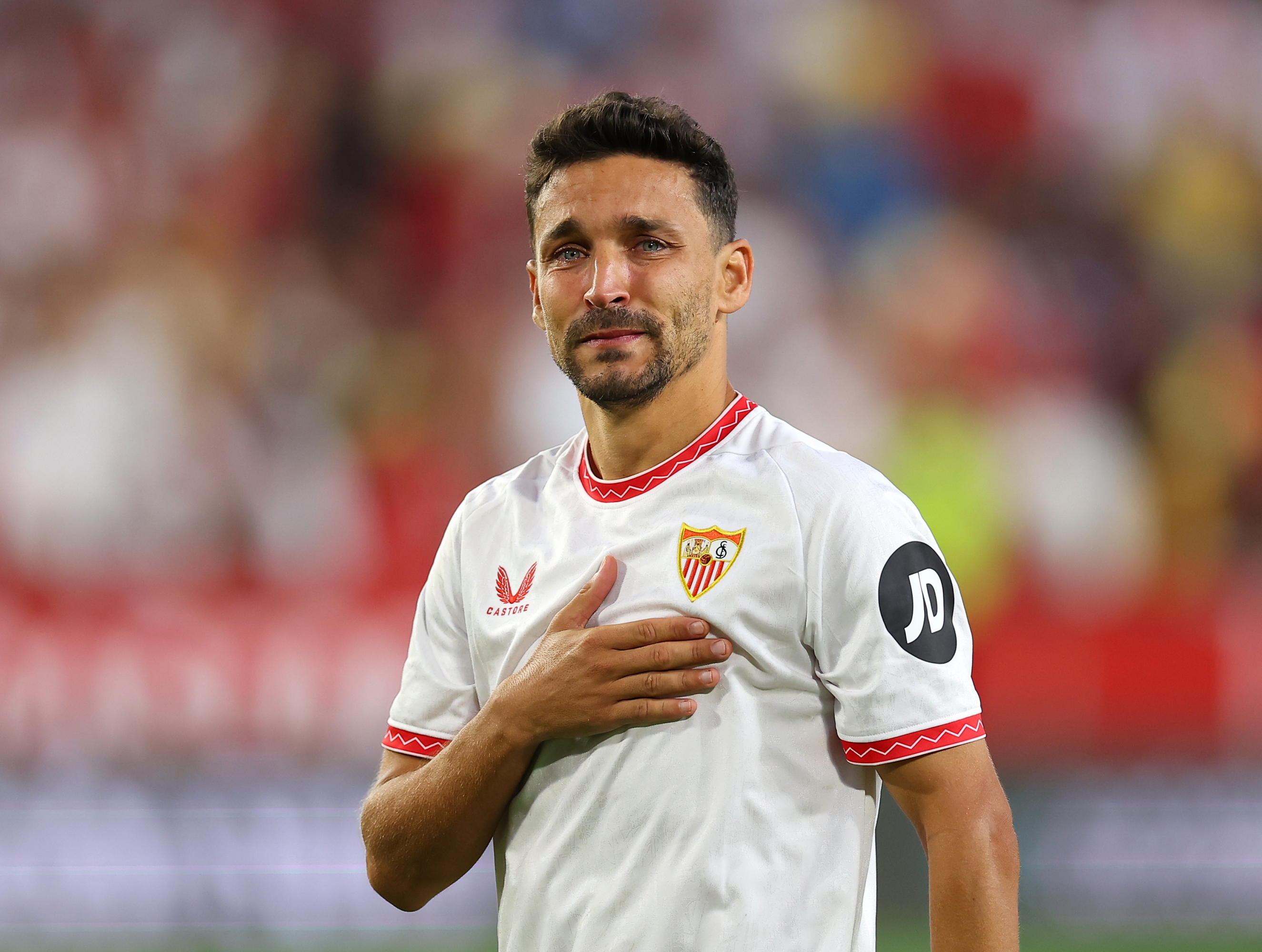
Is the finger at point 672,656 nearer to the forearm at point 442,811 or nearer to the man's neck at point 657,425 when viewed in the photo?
the forearm at point 442,811

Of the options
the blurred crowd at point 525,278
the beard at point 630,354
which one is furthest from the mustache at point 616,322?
the blurred crowd at point 525,278

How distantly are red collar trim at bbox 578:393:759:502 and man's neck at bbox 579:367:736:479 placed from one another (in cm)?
1

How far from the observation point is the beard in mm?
1678

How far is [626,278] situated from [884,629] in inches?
21.8

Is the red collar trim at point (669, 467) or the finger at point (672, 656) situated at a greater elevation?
the red collar trim at point (669, 467)

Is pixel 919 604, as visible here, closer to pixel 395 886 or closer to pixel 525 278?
pixel 395 886

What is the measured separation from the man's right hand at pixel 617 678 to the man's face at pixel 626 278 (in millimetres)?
329

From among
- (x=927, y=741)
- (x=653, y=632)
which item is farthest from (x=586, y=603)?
(x=927, y=741)

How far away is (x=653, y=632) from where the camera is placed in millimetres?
1558

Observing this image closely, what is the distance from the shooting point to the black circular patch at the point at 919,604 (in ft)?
4.89

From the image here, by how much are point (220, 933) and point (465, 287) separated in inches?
115

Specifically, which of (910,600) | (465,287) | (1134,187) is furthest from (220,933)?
(1134,187)

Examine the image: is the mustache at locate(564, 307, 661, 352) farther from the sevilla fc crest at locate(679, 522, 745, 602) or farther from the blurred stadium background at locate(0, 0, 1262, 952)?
the blurred stadium background at locate(0, 0, 1262, 952)

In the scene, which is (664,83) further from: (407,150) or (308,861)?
(308,861)
